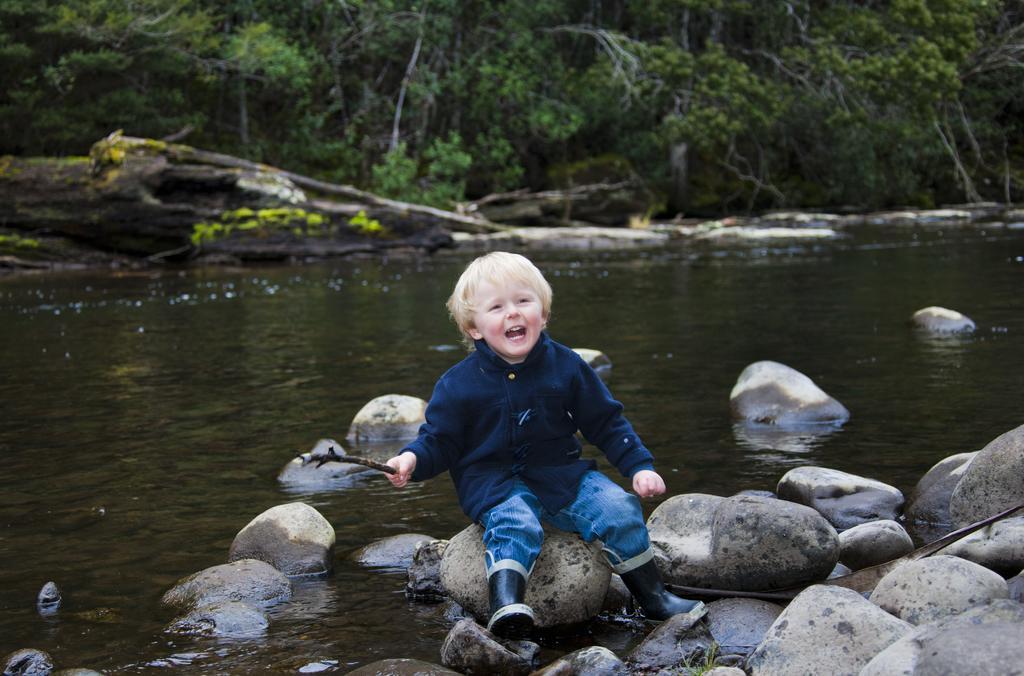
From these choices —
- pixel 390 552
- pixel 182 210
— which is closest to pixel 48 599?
pixel 390 552

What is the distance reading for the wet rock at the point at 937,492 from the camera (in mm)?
4707

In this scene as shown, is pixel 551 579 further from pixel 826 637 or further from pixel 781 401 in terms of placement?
pixel 781 401

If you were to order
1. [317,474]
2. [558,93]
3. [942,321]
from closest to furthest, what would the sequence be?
[317,474], [942,321], [558,93]

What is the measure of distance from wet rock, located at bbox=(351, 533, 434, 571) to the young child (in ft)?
1.86

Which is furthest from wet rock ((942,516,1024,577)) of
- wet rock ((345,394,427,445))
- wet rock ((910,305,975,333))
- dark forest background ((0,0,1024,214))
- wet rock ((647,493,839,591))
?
dark forest background ((0,0,1024,214))

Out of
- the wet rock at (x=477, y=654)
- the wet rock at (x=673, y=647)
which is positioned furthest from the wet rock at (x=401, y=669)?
the wet rock at (x=673, y=647)

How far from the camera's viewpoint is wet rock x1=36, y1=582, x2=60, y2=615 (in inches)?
158

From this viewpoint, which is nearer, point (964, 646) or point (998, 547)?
point (964, 646)

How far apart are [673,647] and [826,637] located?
49 cm

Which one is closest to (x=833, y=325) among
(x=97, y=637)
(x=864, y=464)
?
(x=864, y=464)

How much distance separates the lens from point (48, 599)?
4.06m

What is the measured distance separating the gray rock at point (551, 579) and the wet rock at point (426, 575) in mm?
168

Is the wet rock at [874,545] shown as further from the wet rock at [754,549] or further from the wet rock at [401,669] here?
the wet rock at [401,669]

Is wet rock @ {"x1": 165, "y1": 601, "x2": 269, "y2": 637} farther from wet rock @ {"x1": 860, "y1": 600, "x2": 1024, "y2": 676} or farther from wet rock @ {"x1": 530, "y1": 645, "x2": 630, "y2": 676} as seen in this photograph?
wet rock @ {"x1": 860, "y1": 600, "x2": 1024, "y2": 676}
